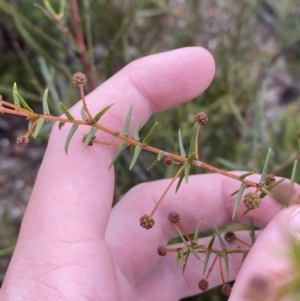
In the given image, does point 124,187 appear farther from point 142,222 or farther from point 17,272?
point 142,222

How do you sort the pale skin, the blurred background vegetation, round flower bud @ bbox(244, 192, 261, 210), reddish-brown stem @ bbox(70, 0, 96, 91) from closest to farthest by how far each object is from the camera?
round flower bud @ bbox(244, 192, 261, 210) < the pale skin < reddish-brown stem @ bbox(70, 0, 96, 91) < the blurred background vegetation

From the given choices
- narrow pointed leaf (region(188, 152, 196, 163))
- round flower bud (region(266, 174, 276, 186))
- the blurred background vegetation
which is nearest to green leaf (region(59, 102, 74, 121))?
narrow pointed leaf (region(188, 152, 196, 163))

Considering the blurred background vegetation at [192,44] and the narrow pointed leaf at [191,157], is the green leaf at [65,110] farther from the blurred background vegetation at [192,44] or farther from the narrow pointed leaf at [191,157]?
the blurred background vegetation at [192,44]

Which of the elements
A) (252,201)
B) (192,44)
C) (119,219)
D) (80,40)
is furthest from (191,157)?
(192,44)

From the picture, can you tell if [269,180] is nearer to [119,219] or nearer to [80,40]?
[119,219]

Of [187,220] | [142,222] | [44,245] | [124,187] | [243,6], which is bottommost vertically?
[124,187]

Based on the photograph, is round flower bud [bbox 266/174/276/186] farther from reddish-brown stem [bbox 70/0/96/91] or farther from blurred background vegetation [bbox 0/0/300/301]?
reddish-brown stem [bbox 70/0/96/91]

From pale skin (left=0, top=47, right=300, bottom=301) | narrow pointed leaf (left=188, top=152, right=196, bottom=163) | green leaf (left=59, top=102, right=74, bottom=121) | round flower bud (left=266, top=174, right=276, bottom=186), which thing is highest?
green leaf (left=59, top=102, right=74, bottom=121)

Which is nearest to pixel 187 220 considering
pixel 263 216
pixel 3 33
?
pixel 263 216
